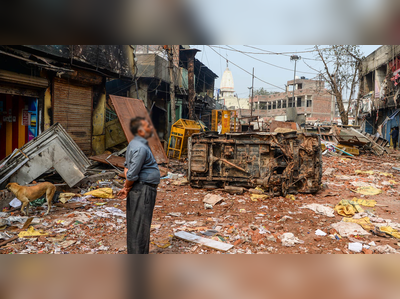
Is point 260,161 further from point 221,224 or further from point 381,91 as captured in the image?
point 381,91

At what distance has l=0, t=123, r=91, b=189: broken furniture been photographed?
229 inches

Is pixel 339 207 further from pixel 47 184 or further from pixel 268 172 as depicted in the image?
pixel 47 184

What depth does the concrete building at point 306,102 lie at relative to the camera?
39875 millimetres

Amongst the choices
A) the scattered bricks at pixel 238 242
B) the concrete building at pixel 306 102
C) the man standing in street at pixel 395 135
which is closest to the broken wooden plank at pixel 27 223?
the scattered bricks at pixel 238 242

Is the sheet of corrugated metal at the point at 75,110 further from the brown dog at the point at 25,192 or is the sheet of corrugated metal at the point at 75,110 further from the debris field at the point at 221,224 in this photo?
the brown dog at the point at 25,192

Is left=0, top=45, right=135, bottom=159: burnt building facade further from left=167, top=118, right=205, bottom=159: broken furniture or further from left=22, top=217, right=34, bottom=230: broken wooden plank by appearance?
left=22, top=217, right=34, bottom=230: broken wooden plank

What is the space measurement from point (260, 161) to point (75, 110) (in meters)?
6.56

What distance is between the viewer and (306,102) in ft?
131

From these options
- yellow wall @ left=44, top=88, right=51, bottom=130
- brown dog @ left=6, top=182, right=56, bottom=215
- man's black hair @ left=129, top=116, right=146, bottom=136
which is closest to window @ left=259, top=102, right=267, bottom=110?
yellow wall @ left=44, top=88, right=51, bottom=130

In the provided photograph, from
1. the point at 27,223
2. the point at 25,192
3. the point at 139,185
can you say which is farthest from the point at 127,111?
the point at 139,185

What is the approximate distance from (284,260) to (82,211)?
4050mm

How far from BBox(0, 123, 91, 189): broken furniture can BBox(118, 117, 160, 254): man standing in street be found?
150 inches
